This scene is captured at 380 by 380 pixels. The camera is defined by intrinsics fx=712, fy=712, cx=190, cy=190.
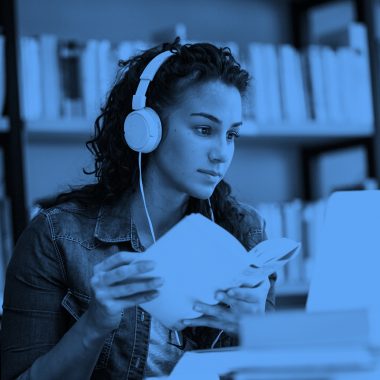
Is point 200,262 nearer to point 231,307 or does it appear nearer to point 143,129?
point 231,307

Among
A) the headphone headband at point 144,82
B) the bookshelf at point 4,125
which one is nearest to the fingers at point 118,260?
the headphone headband at point 144,82

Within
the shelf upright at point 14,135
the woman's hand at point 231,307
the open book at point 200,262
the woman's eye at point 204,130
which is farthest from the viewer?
the shelf upright at point 14,135

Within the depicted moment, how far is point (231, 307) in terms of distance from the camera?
1036mm

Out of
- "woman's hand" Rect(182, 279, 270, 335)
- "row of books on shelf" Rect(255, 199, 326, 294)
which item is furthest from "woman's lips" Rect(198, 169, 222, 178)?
"row of books on shelf" Rect(255, 199, 326, 294)

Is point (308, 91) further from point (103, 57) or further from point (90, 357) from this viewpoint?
point (90, 357)

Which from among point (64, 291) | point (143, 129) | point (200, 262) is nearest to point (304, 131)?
point (143, 129)

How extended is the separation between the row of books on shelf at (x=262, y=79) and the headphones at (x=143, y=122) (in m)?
0.64

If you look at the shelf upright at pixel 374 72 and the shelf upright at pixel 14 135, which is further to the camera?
the shelf upright at pixel 374 72

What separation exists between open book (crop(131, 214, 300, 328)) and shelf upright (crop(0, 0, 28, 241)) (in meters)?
0.96

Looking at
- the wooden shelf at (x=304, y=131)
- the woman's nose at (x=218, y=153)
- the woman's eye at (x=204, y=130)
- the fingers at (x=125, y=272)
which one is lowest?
the fingers at (x=125, y=272)

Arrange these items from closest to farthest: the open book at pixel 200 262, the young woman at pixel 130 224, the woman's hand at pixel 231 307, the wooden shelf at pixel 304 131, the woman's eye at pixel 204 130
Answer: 1. the open book at pixel 200 262
2. the woman's hand at pixel 231 307
3. the young woman at pixel 130 224
4. the woman's eye at pixel 204 130
5. the wooden shelf at pixel 304 131

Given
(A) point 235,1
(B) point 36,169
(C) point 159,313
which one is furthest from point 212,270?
(A) point 235,1

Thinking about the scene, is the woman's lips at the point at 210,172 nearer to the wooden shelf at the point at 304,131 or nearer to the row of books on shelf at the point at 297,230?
the wooden shelf at the point at 304,131

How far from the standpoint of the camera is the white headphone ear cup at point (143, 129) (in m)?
1.26
